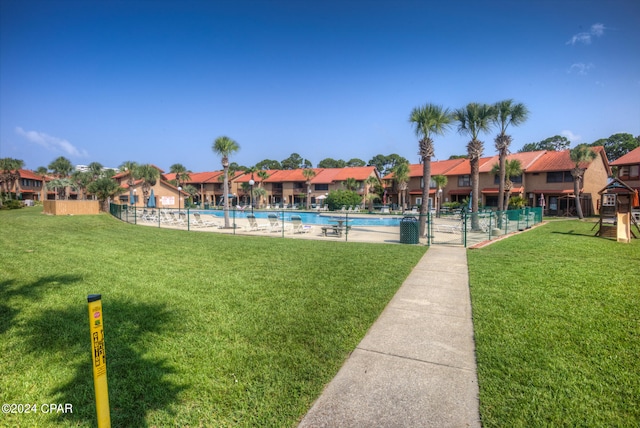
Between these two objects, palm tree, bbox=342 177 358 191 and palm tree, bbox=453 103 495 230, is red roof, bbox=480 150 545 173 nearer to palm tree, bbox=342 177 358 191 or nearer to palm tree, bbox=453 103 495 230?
palm tree, bbox=342 177 358 191

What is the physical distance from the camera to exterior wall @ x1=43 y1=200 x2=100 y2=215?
31125 mm

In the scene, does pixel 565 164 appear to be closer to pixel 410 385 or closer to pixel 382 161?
pixel 410 385

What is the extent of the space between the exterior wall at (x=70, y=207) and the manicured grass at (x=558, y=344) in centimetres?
3591

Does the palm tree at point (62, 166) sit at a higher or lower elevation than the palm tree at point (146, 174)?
higher

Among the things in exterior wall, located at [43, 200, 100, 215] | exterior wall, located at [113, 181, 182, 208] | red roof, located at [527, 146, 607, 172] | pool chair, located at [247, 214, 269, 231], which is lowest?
pool chair, located at [247, 214, 269, 231]

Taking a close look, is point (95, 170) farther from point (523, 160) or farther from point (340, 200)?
point (523, 160)

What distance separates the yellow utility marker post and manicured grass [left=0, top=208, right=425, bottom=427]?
0.91 metres

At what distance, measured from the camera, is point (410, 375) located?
378 centimetres

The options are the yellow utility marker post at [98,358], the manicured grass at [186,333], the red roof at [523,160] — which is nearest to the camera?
the yellow utility marker post at [98,358]

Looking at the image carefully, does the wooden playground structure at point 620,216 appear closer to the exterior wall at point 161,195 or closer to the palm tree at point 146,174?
the palm tree at point 146,174

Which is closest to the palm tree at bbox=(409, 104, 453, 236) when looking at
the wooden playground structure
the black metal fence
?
the black metal fence

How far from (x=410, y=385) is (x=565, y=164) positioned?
1749 inches

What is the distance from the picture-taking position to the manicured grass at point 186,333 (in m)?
3.20

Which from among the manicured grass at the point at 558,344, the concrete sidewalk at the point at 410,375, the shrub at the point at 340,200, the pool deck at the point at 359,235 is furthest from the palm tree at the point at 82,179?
the manicured grass at the point at 558,344
